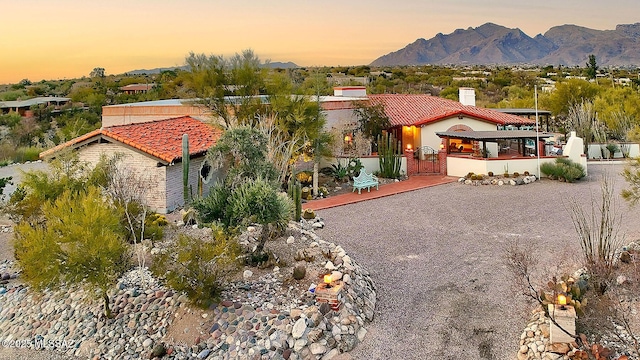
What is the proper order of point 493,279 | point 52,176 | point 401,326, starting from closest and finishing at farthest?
point 401,326, point 493,279, point 52,176

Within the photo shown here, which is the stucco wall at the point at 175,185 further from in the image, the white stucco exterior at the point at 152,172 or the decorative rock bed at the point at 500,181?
the decorative rock bed at the point at 500,181

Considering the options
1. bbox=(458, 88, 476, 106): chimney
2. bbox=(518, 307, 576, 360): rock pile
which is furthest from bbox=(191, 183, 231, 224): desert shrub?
bbox=(458, 88, 476, 106): chimney

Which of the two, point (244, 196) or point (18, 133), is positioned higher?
point (18, 133)

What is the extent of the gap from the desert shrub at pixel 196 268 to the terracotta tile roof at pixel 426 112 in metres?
19.1

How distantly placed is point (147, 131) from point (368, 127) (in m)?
12.3

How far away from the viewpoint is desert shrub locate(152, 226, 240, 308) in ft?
31.6

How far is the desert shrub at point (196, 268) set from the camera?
31.6 ft

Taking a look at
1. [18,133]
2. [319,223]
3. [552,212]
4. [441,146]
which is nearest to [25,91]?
[18,133]

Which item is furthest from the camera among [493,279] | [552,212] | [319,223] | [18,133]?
[18,133]

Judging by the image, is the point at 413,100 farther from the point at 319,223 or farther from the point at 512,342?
the point at 512,342

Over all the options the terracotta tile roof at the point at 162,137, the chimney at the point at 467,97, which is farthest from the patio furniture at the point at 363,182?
the chimney at the point at 467,97

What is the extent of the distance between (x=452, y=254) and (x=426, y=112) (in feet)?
57.1

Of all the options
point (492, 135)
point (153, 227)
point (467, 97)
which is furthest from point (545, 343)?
point (467, 97)

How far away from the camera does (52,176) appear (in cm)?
1440
